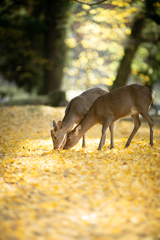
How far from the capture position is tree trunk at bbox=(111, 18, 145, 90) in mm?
14023

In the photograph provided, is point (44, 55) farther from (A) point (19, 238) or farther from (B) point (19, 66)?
(A) point (19, 238)

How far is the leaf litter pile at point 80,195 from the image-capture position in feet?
7.76

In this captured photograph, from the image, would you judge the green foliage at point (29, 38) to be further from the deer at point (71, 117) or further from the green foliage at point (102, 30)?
the deer at point (71, 117)

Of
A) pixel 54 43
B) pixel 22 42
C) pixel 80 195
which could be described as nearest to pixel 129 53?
pixel 54 43

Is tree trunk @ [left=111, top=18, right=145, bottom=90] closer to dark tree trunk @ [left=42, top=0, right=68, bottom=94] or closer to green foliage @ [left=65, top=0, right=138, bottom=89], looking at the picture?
green foliage @ [left=65, top=0, right=138, bottom=89]

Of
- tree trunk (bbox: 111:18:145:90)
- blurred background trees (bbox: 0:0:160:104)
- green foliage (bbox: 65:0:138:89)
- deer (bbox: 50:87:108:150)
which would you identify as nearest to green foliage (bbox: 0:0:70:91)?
blurred background trees (bbox: 0:0:160:104)

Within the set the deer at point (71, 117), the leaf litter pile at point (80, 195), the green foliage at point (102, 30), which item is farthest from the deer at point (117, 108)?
the green foliage at point (102, 30)

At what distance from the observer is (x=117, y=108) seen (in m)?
5.86

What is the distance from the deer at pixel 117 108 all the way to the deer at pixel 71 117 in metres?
0.24

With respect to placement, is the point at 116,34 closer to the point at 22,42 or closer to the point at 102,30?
the point at 102,30

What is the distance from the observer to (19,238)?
2184 mm

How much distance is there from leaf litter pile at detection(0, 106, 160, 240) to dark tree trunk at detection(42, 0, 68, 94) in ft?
41.6

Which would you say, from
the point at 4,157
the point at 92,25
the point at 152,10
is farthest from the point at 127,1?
the point at 4,157

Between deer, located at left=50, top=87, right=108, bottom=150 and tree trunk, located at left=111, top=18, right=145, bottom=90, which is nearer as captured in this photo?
deer, located at left=50, top=87, right=108, bottom=150
